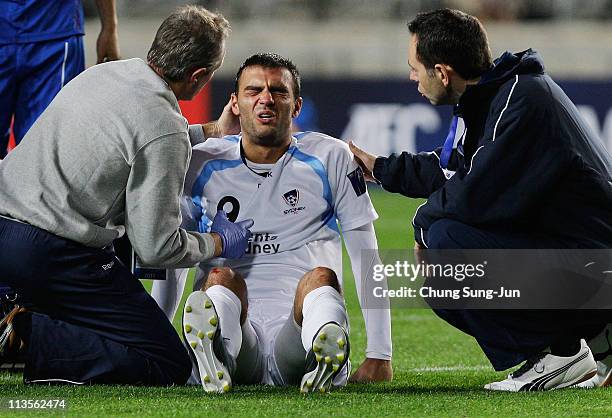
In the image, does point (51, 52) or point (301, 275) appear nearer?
point (301, 275)

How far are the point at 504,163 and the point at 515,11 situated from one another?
1436 centimetres

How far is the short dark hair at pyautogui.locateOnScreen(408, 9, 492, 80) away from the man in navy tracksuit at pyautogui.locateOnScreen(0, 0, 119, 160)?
207 cm

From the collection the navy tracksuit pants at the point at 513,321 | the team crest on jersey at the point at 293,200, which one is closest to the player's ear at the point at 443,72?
the navy tracksuit pants at the point at 513,321

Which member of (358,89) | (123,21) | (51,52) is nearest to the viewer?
(51,52)

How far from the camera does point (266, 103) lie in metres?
4.75

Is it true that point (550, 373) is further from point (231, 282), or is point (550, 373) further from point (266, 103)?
point (266, 103)

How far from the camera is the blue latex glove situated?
4602 mm

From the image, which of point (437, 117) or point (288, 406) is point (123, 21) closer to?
point (437, 117)

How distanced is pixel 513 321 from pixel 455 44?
1.06m

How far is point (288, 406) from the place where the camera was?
3865 mm

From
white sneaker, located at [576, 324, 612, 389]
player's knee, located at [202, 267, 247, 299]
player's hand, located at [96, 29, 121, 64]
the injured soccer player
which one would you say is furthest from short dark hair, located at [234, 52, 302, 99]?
white sneaker, located at [576, 324, 612, 389]

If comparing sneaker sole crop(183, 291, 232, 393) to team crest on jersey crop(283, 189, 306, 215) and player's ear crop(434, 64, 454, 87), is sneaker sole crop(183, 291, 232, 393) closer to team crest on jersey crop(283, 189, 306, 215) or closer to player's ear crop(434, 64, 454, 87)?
team crest on jersey crop(283, 189, 306, 215)

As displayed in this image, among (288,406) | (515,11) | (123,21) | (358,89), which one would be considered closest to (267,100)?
(288,406)

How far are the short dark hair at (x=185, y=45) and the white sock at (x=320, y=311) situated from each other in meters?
0.94
